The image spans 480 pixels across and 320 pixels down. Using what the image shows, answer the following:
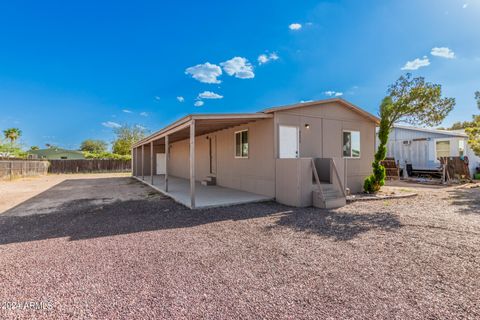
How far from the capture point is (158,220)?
5.33 metres

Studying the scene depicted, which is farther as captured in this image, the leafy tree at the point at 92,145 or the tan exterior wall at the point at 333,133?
the leafy tree at the point at 92,145

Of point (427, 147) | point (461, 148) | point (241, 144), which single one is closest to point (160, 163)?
point (241, 144)

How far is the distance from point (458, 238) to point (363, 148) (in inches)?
244

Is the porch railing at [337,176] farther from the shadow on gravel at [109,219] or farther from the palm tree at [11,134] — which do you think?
the palm tree at [11,134]

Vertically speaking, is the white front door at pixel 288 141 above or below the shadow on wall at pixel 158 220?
above

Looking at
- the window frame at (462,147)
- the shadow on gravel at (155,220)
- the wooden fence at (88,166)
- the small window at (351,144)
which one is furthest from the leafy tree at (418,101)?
the wooden fence at (88,166)

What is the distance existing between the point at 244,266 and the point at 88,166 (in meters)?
26.1

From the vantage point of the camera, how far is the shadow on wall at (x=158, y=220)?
4.43 metres

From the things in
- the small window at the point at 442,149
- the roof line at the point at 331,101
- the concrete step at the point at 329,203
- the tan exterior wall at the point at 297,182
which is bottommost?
the concrete step at the point at 329,203

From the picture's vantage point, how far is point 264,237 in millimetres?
4121

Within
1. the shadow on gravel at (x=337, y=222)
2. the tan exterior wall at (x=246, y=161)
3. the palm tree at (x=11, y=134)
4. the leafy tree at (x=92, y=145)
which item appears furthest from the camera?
the leafy tree at (x=92, y=145)

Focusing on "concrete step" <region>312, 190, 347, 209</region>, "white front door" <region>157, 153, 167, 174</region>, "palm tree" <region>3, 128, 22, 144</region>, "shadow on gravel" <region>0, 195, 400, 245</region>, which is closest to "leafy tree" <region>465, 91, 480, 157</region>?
"concrete step" <region>312, 190, 347, 209</region>

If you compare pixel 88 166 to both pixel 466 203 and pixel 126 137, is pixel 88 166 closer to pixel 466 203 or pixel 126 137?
pixel 126 137

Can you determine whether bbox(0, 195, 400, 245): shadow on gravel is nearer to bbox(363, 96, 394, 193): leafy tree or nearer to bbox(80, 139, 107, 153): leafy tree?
bbox(363, 96, 394, 193): leafy tree
